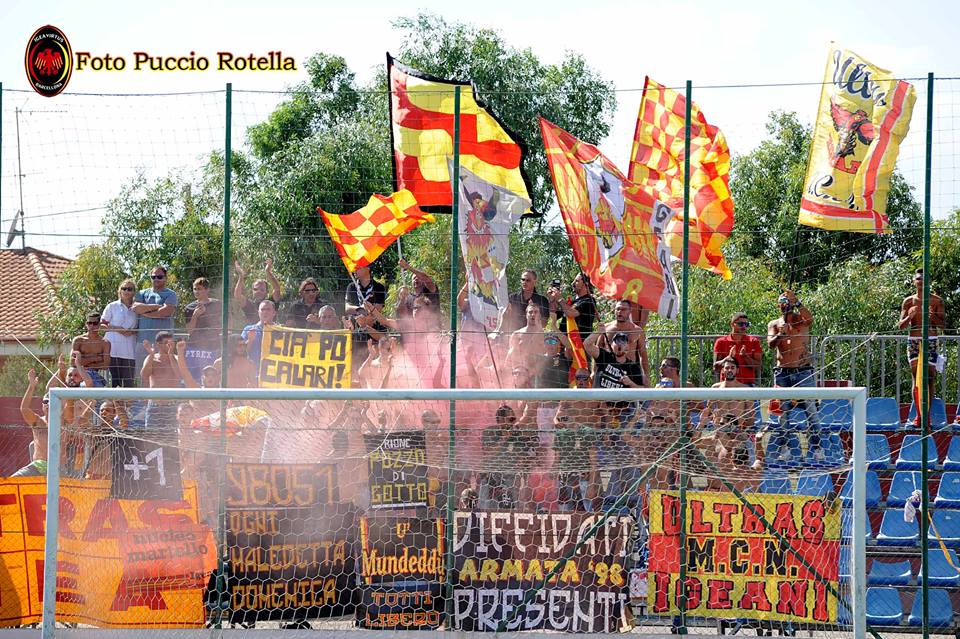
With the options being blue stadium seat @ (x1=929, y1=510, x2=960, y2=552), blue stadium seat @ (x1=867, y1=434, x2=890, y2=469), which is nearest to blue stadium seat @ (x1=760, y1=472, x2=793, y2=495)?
blue stadium seat @ (x1=867, y1=434, x2=890, y2=469)

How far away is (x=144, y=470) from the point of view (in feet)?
30.9

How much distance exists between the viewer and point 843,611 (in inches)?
344

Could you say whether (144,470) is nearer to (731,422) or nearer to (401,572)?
(401,572)

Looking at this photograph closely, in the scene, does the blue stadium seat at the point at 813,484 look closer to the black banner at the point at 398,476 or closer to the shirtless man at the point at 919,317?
the shirtless man at the point at 919,317

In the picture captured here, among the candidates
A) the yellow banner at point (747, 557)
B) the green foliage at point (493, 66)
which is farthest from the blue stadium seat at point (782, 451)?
the green foliage at point (493, 66)

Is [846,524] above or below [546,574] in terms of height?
above

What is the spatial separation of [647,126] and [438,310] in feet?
8.50

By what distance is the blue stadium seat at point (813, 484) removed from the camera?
9094 millimetres

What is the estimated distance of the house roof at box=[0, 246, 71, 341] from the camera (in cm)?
3055

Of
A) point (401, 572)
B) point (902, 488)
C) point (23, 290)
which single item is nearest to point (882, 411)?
point (902, 488)

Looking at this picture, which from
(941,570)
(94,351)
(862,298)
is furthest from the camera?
(862,298)

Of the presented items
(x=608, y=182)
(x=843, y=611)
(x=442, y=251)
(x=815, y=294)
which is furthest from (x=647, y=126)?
(x=843, y=611)

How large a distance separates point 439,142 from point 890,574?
5539mm

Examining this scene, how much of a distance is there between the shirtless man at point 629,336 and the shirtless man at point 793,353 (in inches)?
50.5
